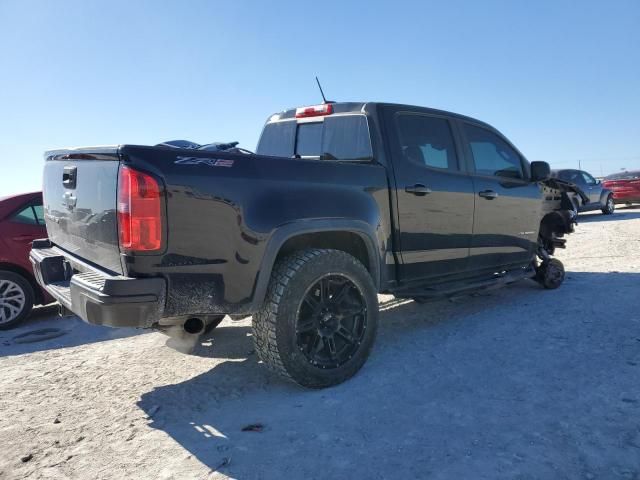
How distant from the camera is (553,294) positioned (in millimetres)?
5738

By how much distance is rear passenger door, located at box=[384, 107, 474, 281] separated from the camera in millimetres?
3943

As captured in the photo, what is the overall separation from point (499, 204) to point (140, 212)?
3.72 m

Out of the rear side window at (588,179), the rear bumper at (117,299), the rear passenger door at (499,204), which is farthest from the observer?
the rear side window at (588,179)

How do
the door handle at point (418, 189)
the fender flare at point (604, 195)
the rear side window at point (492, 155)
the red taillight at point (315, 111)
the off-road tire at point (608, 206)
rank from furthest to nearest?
1. the off-road tire at point (608, 206)
2. the fender flare at point (604, 195)
3. the rear side window at point (492, 155)
4. the red taillight at point (315, 111)
5. the door handle at point (418, 189)

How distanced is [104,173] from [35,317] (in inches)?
169

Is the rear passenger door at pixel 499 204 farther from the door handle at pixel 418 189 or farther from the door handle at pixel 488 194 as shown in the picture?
the door handle at pixel 418 189

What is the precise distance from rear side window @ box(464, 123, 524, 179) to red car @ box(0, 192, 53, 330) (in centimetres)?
510

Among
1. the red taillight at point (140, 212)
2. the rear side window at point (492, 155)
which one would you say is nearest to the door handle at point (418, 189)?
the rear side window at point (492, 155)

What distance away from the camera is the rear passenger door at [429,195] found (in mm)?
3943

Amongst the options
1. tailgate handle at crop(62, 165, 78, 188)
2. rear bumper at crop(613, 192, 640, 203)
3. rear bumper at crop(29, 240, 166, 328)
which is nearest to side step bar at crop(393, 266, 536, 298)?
rear bumper at crop(29, 240, 166, 328)

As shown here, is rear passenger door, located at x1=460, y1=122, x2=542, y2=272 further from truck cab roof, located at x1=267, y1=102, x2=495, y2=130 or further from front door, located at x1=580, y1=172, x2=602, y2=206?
front door, located at x1=580, y1=172, x2=602, y2=206

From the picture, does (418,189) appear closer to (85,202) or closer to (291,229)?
(291,229)

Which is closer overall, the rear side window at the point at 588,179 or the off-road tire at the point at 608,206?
the rear side window at the point at 588,179

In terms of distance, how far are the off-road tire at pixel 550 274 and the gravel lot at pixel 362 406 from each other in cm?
108
